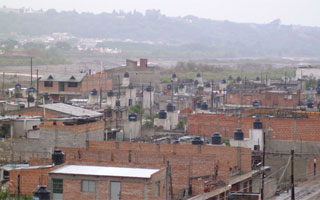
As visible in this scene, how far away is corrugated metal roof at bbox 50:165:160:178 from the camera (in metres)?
20.0

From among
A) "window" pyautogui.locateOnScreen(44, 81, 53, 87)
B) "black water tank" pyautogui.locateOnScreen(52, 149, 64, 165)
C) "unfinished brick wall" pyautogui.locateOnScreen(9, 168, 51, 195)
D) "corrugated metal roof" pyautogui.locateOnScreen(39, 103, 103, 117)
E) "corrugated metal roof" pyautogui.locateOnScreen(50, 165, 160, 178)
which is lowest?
"unfinished brick wall" pyautogui.locateOnScreen(9, 168, 51, 195)

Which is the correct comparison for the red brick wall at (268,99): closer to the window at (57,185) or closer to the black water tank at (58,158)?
the black water tank at (58,158)

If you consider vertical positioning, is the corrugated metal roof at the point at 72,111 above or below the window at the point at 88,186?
above

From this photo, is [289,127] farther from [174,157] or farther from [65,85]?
[65,85]

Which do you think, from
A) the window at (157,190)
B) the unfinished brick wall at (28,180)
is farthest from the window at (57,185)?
the window at (157,190)

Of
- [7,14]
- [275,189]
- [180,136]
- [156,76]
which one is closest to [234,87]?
[156,76]

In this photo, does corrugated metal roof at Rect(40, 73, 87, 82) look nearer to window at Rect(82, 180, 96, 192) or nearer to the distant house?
the distant house

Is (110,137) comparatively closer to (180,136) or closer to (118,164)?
(180,136)

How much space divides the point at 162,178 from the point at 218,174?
350cm

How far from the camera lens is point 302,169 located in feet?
98.4

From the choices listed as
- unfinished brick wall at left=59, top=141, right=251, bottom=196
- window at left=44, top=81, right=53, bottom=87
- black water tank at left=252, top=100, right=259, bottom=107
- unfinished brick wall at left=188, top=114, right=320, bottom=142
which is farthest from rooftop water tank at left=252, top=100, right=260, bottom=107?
unfinished brick wall at left=59, top=141, right=251, bottom=196

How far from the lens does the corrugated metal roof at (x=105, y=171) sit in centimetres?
2000

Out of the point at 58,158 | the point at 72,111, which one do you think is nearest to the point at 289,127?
the point at 72,111

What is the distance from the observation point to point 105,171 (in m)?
20.6
